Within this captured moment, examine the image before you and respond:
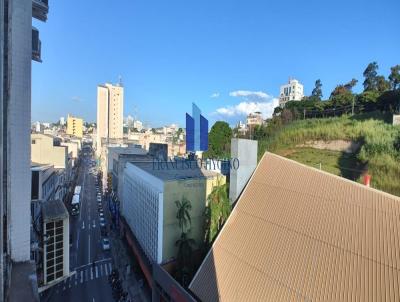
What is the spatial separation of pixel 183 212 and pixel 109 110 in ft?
203

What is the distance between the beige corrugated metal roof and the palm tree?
3.68 meters

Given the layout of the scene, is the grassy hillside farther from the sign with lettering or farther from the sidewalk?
the sidewalk

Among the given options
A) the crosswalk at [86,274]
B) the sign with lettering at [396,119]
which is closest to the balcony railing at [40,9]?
the crosswalk at [86,274]

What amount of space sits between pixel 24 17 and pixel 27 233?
7870 mm

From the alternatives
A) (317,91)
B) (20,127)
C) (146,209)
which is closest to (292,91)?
(317,91)

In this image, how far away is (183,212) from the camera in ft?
49.9

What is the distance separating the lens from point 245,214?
12117 millimetres

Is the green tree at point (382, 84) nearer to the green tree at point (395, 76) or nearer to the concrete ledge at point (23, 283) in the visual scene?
the green tree at point (395, 76)

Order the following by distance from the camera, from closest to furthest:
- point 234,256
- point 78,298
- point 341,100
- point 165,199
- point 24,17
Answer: point 24,17 < point 234,256 < point 165,199 < point 78,298 < point 341,100

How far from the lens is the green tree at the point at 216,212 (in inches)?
605

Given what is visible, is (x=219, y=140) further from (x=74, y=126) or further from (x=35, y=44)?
(x=74, y=126)

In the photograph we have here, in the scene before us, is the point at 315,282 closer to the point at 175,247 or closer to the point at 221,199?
the point at 221,199

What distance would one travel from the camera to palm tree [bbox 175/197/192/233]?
1520cm

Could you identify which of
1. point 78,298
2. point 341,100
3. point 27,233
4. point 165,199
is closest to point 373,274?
point 165,199
